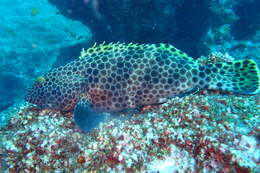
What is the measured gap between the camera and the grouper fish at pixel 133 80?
467cm

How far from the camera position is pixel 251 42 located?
1457 centimetres

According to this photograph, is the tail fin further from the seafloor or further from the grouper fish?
the seafloor

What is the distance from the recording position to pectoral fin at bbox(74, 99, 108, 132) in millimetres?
3984

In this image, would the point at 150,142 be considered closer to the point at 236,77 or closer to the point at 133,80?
the point at 133,80

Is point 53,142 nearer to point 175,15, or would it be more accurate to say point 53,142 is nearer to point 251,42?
point 175,15

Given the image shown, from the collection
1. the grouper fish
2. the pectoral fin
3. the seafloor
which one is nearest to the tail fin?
the grouper fish

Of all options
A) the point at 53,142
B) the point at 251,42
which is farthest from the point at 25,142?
the point at 251,42

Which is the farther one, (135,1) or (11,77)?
(11,77)

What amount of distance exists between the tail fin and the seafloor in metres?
0.31

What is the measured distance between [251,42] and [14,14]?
91.1 ft

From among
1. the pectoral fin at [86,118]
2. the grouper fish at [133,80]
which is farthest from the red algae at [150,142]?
the grouper fish at [133,80]

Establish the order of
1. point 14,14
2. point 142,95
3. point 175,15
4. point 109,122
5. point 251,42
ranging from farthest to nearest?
point 14,14 < point 251,42 < point 175,15 < point 142,95 < point 109,122

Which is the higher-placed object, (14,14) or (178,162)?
(14,14)

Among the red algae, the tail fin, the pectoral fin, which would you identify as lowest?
the red algae
